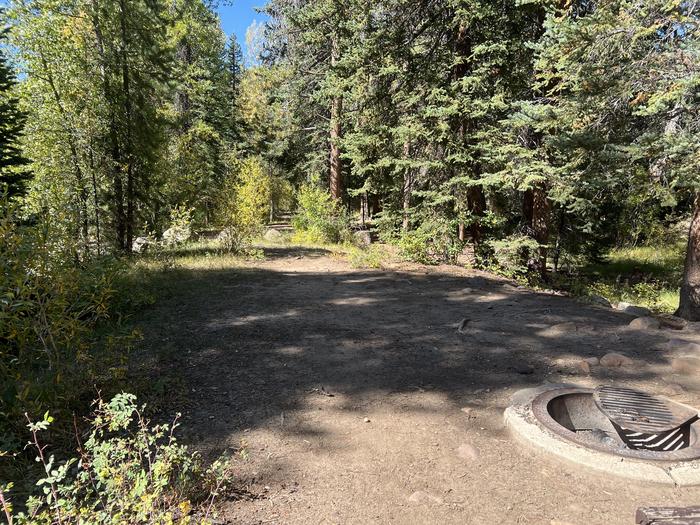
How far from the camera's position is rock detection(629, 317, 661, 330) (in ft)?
18.5

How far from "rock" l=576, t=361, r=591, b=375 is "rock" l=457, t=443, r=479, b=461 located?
200 centimetres

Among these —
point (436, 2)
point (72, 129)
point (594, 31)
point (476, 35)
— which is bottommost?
point (72, 129)

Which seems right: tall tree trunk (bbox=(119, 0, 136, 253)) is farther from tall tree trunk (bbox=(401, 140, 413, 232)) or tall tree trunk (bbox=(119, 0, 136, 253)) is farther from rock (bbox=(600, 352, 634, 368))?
rock (bbox=(600, 352, 634, 368))

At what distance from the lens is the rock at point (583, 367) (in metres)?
4.37

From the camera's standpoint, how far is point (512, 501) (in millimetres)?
2564

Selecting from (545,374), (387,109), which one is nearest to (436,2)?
(387,109)

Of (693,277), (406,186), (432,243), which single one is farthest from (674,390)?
(406,186)

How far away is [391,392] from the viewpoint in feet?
13.0

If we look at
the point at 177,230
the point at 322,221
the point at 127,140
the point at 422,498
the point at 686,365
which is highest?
the point at 127,140

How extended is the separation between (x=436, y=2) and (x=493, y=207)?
6.15 meters

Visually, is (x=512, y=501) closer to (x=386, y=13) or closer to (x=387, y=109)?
(x=387, y=109)

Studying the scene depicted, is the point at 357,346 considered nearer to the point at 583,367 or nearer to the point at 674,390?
the point at 583,367

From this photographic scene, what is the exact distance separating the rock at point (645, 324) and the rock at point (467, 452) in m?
3.94

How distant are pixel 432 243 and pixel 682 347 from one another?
733cm
